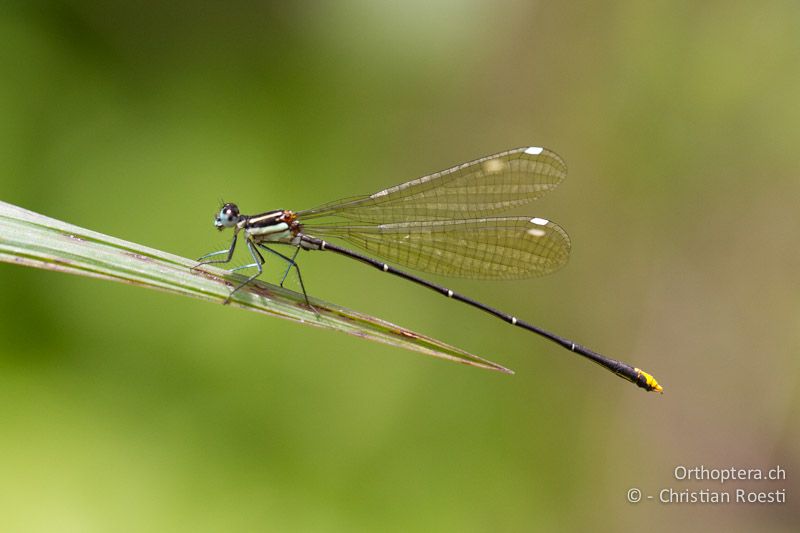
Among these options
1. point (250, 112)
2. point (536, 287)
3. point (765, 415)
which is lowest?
point (765, 415)

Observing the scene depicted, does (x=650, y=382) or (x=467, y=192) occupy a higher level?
(x=467, y=192)

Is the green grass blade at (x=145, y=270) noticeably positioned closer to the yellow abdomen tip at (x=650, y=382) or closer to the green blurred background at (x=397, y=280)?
the green blurred background at (x=397, y=280)

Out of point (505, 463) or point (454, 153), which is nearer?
point (505, 463)

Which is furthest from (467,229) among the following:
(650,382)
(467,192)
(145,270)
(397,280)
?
(145,270)

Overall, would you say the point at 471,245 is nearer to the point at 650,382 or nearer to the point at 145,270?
the point at 650,382

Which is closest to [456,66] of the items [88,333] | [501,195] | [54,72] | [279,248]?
[501,195]

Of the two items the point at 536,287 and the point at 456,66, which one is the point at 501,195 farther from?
the point at 456,66
